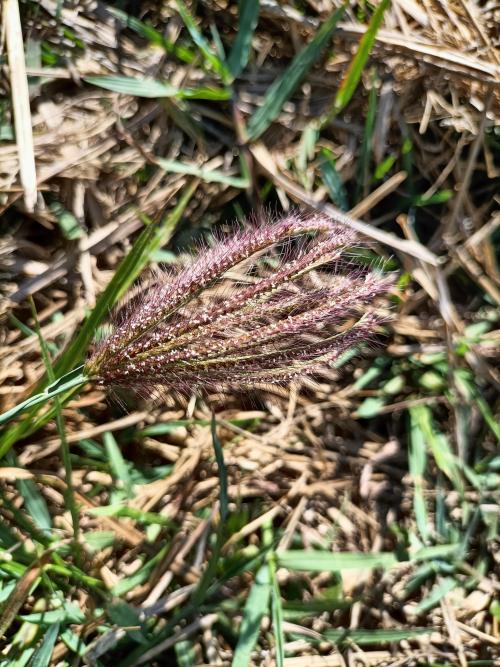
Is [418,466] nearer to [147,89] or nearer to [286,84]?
[286,84]

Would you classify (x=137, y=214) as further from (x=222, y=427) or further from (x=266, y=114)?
(x=222, y=427)

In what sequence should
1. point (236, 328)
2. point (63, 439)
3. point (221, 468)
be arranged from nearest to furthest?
point (236, 328) → point (63, 439) → point (221, 468)

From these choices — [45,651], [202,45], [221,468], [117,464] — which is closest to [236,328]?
[221,468]

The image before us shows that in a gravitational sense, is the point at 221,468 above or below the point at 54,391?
below

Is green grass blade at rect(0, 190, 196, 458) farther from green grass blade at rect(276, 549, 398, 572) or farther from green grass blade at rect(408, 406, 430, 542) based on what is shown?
green grass blade at rect(408, 406, 430, 542)

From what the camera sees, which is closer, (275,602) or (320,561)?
(275,602)

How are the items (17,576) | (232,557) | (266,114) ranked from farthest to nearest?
(266,114) → (232,557) → (17,576)

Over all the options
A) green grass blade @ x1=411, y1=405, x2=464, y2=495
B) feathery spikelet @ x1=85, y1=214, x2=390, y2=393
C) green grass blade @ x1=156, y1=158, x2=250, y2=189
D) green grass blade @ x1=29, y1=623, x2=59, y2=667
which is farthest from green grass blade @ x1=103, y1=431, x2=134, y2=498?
green grass blade @ x1=411, y1=405, x2=464, y2=495

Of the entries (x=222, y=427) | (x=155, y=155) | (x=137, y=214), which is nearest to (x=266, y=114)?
(x=155, y=155)
